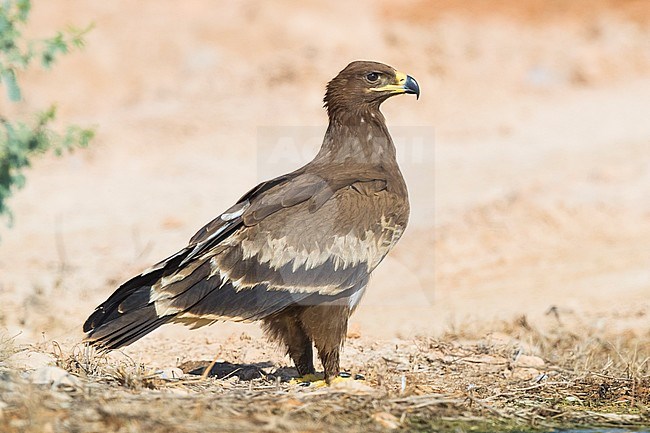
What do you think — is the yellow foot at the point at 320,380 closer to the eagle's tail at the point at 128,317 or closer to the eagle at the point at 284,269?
the eagle at the point at 284,269

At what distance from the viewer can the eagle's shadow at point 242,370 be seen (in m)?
6.05

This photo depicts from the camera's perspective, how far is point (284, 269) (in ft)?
→ 18.3

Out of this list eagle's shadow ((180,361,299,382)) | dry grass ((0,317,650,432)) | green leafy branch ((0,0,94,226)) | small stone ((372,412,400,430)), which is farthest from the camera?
green leafy branch ((0,0,94,226))

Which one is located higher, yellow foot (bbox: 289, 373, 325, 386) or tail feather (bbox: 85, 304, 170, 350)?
tail feather (bbox: 85, 304, 170, 350)

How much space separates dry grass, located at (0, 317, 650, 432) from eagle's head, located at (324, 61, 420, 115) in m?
1.68

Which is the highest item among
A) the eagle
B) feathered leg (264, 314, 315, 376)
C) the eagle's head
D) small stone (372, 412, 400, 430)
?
the eagle's head

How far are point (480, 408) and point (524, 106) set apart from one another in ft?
43.4

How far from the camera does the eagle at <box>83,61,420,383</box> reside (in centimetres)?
550

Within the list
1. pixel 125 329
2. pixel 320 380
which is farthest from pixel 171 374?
pixel 320 380

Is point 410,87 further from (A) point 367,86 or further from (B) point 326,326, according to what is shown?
(B) point 326,326

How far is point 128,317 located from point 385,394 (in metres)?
1.52

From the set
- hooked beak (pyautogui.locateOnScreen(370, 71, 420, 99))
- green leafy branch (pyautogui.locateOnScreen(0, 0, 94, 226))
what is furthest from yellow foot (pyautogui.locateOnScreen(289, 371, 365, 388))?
green leafy branch (pyautogui.locateOnScreen(0, 0, 94, 226))

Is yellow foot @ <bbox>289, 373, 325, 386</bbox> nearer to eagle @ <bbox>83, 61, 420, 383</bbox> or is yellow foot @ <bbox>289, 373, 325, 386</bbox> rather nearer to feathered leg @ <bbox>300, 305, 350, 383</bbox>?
eagle @ <bbox>83, 61, 420, 383</bbox>

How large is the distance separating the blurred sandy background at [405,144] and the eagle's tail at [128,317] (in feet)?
7.12
